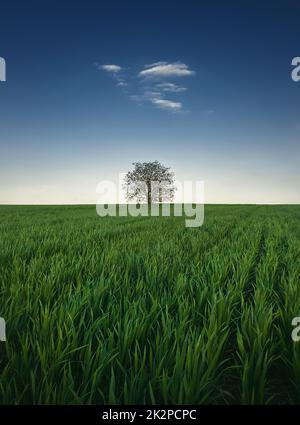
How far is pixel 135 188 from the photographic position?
2126 inches

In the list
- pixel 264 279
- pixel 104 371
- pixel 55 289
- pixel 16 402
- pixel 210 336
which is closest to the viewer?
pixel 16 402

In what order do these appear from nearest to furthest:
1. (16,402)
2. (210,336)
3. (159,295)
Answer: (16,402), (210,336), (159,295)

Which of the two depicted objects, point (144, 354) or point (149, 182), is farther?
point (149, 182)

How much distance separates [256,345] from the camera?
69.6 inches

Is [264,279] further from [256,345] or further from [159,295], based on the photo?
[256,345]

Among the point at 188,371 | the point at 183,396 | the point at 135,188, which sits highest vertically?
the point at 135,188

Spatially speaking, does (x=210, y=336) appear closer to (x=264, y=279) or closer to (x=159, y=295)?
(x=159, y=295)

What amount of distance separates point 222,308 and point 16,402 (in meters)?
1.45

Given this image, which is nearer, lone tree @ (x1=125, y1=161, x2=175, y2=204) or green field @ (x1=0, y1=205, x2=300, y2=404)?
green field @ (x1=0, y1=205, x2=300, y2=404)

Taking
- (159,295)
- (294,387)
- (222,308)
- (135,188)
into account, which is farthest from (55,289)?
(135,188)

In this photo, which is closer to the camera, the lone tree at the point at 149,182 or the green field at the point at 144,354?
the green field at the point at 144,354

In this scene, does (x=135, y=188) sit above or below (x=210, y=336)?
above

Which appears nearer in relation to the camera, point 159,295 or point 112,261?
point 159,295

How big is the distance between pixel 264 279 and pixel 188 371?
2122 mm
